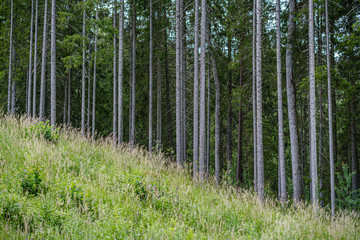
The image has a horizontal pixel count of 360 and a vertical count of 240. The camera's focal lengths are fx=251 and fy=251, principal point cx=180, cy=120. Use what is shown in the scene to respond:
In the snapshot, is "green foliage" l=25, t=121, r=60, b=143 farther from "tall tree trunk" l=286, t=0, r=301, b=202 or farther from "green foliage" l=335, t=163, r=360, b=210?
"green foliage" l=335, t=163, r=360, b=210

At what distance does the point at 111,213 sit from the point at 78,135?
512 centimetres

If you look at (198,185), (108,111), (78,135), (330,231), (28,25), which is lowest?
(330,231)

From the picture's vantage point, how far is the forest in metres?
10.2

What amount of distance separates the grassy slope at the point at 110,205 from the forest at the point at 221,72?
1887 mm

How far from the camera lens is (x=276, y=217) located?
20.3ft

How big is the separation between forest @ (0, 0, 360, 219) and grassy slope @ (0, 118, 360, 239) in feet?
6.19

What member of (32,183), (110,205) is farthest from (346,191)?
(32,183)

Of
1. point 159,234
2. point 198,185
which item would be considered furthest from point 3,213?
point 198,185

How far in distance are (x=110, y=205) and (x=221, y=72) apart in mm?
12894

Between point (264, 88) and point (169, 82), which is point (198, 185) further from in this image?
point (169, 82)

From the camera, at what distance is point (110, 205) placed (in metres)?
4.70

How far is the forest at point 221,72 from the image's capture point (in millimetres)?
10227

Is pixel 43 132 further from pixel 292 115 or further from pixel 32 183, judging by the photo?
pixel 292 115

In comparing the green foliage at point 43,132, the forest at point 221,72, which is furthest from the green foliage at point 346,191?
the green foliage at point 43,132
